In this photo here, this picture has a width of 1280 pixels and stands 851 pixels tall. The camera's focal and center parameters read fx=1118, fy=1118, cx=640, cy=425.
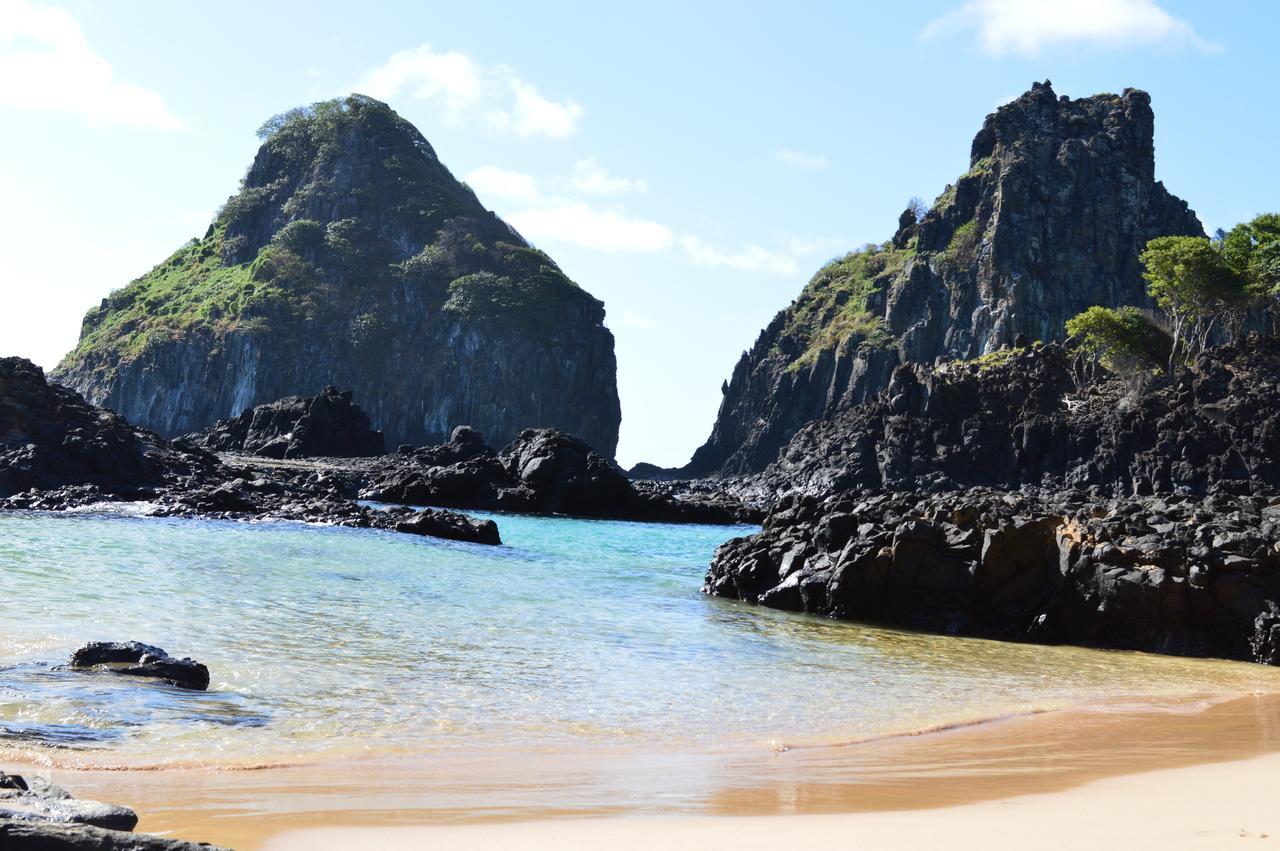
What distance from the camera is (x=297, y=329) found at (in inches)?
6196

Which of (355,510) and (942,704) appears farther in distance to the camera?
(355,510)

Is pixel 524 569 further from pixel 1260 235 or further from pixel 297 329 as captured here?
pixel 297 329

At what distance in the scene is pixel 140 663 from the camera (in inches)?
457

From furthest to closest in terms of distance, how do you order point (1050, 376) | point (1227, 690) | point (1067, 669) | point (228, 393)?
point (228, 393) → point (1050, 376) → point (1067, 669) → point (1227, 690)

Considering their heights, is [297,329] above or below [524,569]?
above

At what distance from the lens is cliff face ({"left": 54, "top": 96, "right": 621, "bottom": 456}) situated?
150 metres

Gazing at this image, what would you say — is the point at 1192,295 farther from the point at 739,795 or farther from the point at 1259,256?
the point at 739,795

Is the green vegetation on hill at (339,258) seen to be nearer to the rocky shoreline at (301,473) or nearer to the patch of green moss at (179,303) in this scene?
the patch of green moss at (179,303)

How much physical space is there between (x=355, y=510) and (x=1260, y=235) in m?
68.8

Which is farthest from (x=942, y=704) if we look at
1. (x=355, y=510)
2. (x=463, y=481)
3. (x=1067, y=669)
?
(x=463, y=481)

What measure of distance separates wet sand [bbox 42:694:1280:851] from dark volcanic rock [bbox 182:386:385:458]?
8032 centimetres

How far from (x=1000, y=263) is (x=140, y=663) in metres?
119

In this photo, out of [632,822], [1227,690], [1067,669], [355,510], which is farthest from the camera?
[355,510]

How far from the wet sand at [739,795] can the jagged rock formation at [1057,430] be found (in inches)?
2300
